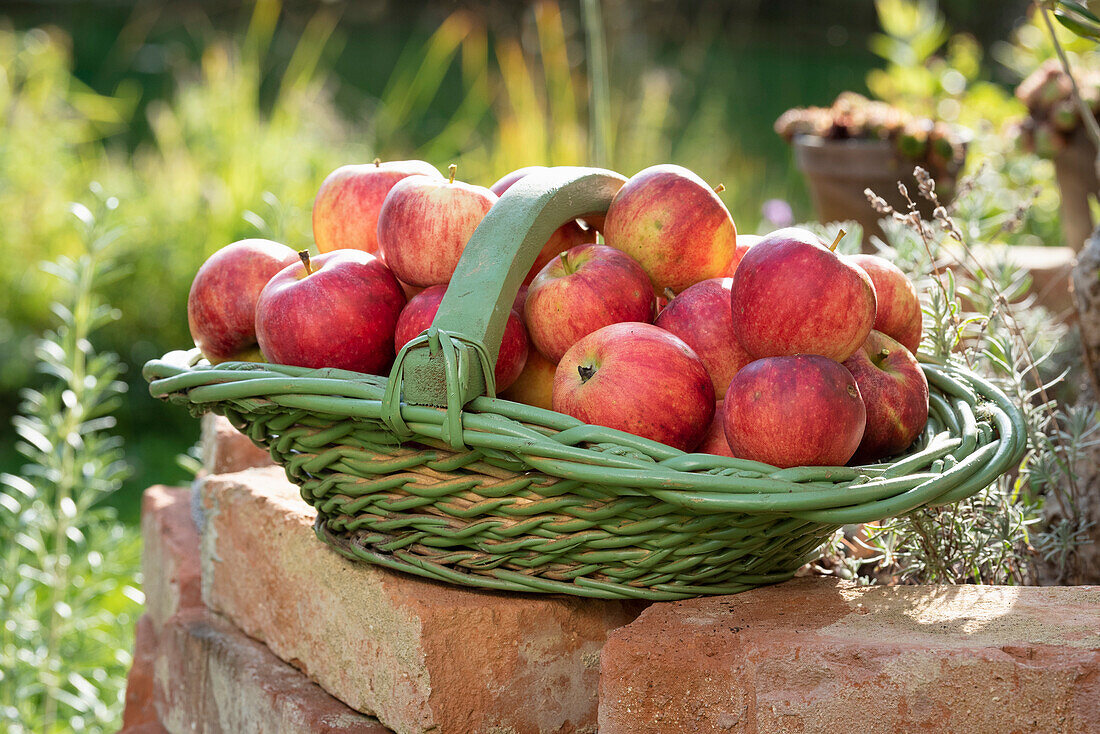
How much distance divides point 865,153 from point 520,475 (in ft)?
6.33

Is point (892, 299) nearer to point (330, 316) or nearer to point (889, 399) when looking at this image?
point (889, 399)

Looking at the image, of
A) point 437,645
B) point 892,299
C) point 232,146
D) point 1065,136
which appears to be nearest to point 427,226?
point 437,645

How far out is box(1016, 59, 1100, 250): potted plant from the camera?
2.65m

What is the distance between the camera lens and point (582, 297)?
4.12 ft

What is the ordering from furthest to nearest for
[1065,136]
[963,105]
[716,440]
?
[963,105]
[1065,136]
[716,440]

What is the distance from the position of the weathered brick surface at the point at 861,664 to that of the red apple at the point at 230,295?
0.68 m

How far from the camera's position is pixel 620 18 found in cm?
524

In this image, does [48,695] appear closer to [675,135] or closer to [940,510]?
[940,510]

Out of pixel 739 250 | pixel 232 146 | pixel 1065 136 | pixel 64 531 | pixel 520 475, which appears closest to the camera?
pixel 520 475

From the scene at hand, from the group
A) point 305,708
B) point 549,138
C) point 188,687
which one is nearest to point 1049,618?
point 305,708

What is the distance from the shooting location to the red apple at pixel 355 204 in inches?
59.4

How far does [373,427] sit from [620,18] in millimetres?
4529

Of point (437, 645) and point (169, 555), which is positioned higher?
point (437, 645)

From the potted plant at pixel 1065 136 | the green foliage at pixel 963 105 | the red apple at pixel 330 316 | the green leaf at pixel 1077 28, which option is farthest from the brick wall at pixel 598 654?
the green foliage at pixel 963 105
